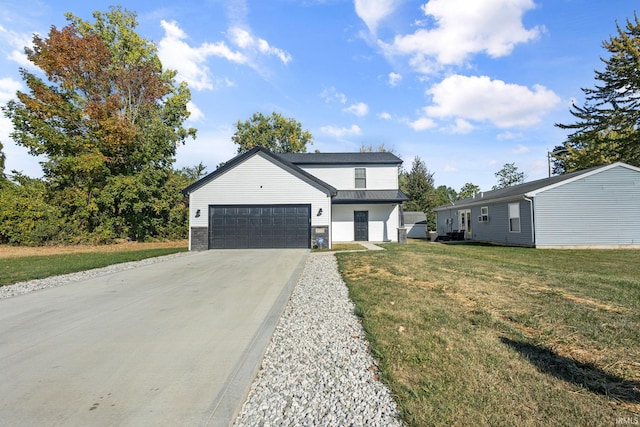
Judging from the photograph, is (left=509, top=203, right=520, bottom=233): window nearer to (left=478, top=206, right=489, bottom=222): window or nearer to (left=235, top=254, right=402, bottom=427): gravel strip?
(left=478, top=206, right=489, bottom=222): window

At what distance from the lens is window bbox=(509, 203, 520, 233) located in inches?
630

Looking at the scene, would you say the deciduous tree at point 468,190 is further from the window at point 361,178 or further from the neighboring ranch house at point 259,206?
the neighboring ranch house at point 259,206

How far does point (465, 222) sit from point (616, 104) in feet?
46.1

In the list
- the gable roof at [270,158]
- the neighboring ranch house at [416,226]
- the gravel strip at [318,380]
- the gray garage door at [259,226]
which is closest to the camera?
the gravel strip at [318,380]

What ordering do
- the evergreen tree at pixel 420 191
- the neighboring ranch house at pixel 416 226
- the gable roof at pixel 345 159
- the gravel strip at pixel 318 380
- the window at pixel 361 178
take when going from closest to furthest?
the gravel strip at pixel 318 380
the gable roof at pixel 345 159
the window at pixel 361 178
the neighboring ranch house at pixel 416 226
the evergreen tree at pixel 420 191

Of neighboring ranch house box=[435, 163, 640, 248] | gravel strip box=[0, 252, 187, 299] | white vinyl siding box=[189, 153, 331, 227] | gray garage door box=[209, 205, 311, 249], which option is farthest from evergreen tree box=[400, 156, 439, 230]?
gravel strip box=[0, 252, 187, 299]

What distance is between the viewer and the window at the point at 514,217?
16.0 metres

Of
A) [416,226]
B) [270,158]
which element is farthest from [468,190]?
[270,158]

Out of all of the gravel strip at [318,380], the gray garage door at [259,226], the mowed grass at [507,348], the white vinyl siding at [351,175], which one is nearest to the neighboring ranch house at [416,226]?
A: the white vinyl siding at [351,175]

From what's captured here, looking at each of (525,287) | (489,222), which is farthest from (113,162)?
(489,222)

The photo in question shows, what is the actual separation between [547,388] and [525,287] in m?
4.31

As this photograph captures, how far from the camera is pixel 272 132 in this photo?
1355 inches

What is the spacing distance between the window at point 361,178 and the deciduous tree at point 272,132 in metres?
16.5

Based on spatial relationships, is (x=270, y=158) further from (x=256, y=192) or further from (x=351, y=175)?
(x=351, y=175)
